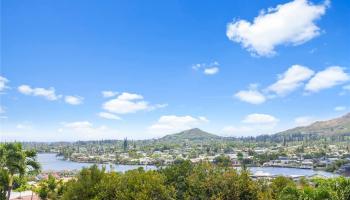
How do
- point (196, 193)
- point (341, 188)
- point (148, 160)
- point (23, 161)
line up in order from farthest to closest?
point (148, 160), point (196, 193), point (23, 161), point (341, 188)

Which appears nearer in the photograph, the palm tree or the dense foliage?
the dense foliage

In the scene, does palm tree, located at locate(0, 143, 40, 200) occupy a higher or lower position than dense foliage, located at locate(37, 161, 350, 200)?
higher

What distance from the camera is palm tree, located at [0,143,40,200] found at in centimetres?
2631

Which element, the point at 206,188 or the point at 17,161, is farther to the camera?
the point at 206,188

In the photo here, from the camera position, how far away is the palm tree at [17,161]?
86.3 feet

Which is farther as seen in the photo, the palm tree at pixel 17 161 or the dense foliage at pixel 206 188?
the palm tree at pixel 17 161

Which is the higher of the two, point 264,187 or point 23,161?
point 23,161

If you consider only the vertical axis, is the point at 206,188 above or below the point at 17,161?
below

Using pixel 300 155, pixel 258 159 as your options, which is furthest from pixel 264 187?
pixel 300 155

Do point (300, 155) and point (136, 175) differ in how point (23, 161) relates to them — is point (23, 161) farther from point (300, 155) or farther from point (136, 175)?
point (300, 155)

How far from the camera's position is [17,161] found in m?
26.6

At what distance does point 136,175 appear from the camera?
29828mm

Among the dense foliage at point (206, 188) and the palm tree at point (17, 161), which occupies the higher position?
the palm tree at point (17, 161)

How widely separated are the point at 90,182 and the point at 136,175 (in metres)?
3.42
